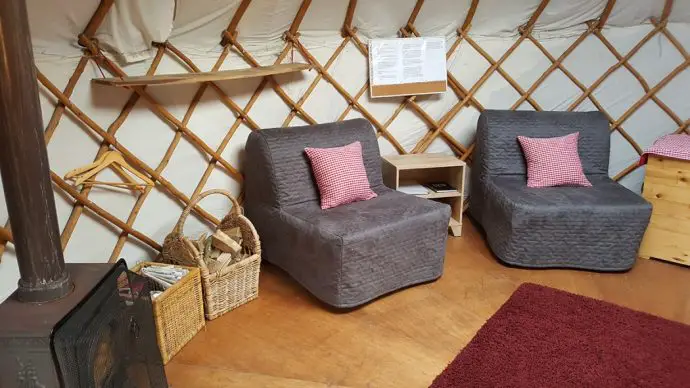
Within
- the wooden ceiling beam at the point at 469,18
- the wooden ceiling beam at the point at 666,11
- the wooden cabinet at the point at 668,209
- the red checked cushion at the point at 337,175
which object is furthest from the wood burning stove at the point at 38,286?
the wooden ceiling beam at the point at 666,11

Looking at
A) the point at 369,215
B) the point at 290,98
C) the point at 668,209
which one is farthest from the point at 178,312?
the point at 668,209

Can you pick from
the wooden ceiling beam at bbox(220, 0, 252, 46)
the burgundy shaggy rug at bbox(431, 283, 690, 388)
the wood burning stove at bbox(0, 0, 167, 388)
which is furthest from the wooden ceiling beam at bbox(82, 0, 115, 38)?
the burgundy shaggy rug at bbox(431, 283, 690, 388)

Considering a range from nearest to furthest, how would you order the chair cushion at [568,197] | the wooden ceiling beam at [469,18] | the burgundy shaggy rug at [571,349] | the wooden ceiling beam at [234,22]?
Result: the burgundy shaggy rug at [571,349] → the wooden ceiling beam at [234,22] → the chair cushion at [568,197] → the wooden ceiling beam at [469,18]

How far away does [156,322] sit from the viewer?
1760 mm

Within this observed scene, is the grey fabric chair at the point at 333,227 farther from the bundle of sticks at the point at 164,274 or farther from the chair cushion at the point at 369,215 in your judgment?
the bundle of sticks at the point at 164,274

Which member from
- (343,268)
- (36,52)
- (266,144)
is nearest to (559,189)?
(343,268)

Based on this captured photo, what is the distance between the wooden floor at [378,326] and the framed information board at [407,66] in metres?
0.93

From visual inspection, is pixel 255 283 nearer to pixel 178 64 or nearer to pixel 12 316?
pixel 178 64

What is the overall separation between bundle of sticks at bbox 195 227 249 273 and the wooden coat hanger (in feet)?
1.08

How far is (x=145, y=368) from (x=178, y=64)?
4.25 feet

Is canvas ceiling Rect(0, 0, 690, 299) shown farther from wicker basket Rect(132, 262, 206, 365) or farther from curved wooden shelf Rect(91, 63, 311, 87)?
wicker basket Rect(132, 262, 206, 365)

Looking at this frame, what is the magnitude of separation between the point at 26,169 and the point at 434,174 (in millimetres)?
2274

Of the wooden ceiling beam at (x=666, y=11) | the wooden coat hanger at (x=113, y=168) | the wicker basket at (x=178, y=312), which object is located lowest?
the wicker basket at (x=178, y=312)

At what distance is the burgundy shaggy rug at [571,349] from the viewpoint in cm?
176
